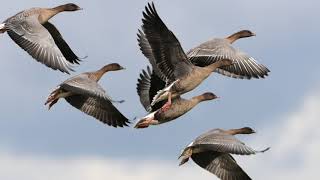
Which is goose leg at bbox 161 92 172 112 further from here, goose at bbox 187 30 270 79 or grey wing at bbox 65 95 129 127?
grey wing at bbox 65 95 129 127

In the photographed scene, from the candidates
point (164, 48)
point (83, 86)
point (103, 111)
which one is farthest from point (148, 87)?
point (164, 48)

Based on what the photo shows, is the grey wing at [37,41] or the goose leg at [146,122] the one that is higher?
the grey wing at [37,41]

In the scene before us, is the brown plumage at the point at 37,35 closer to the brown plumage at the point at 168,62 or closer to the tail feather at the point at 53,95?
the tail feather at the point at 53,95

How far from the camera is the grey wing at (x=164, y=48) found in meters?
31.0

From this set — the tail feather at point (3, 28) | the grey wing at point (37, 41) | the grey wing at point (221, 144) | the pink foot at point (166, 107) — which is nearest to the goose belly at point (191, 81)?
the pink foot at point (166, 107)

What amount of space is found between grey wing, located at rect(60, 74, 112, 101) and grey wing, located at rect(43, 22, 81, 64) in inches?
137

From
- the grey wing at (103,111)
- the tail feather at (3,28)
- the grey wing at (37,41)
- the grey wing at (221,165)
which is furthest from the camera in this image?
the grey wing at (103,111)

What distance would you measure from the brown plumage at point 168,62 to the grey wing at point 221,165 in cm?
211

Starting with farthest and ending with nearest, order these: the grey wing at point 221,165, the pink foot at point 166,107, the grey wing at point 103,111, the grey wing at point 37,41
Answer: the grey wing at point 103,111 → the grey wing at point 37,41 → the grey wing at point 221,165 → the pink foot at point 166,107

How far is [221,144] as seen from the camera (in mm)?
31500

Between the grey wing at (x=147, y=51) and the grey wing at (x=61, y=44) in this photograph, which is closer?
the grey wing at (x=147, y=51)

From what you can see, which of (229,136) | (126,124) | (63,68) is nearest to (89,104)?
(126,124)

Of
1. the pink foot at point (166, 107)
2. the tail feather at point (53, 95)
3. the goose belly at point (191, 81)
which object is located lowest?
the tail feather at point (53, 95)

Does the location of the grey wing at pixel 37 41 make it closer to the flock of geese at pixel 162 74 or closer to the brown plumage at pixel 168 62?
the flock of geese at pixel 162 74
